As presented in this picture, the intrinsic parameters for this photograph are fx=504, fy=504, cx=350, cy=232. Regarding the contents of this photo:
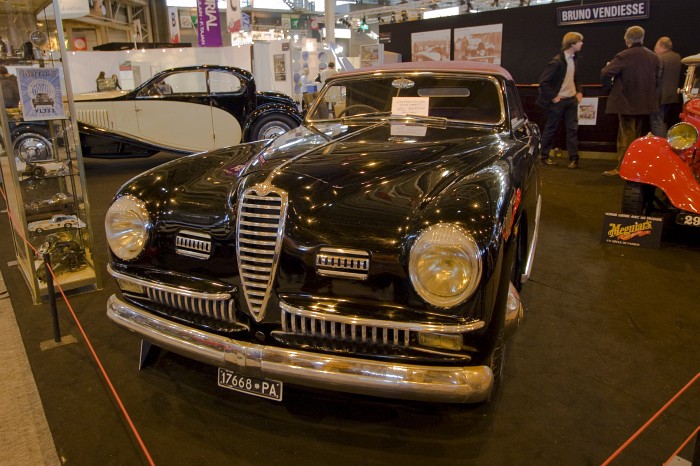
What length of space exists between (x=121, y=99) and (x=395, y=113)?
21.1 ft

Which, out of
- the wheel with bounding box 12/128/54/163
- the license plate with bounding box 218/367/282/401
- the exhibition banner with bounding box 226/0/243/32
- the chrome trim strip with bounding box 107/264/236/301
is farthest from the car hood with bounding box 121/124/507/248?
the exhibition banner with bounding box 226/0/243/32

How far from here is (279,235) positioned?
6.40ft

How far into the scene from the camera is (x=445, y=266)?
1771 mm

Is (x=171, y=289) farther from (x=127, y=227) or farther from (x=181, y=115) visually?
(x=181, y=115)

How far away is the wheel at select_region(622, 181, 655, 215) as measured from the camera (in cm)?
438

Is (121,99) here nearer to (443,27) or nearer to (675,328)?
(443,27)

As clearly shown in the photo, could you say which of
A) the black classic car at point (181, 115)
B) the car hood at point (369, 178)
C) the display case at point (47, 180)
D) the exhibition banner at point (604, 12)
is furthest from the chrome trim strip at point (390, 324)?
the exhibition banner at point (604, 12)

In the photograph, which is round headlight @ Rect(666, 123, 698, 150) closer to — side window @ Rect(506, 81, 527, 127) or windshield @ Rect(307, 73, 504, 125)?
side window @ Rect(506, 81, 527, 127)

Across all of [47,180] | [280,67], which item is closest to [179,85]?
[280,67]

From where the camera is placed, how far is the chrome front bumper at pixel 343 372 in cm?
175

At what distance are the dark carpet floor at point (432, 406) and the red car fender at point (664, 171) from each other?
0.87m

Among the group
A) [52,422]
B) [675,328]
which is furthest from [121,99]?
[675,328]

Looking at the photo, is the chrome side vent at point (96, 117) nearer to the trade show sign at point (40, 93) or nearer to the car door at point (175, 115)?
the car door at point (175, 115)

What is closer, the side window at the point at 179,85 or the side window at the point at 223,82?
the side window at the point at 179,85
